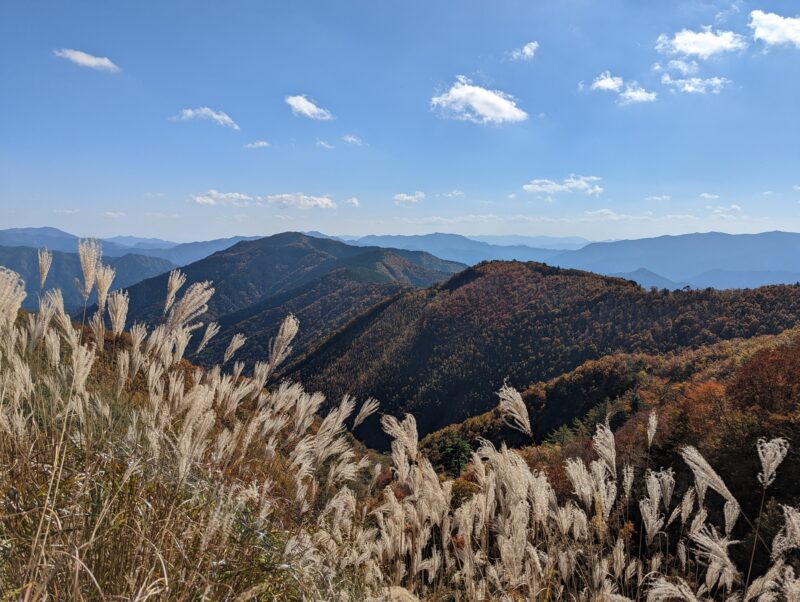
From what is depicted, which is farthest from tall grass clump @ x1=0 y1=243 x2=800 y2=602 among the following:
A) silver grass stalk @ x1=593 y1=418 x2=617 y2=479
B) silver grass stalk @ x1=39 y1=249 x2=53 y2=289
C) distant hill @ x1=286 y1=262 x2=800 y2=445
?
distant hill @ x1=286 y1=262 x2=800 y2=445

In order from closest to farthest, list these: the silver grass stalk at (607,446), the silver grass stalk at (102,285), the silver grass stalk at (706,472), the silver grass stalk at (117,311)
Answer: the silver grass stalk at (706,472) < the silver grass stalk at (607,446) < the silver grass stalk at (102,285) < the silver grass stalk at (117,311)

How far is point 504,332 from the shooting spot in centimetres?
7338

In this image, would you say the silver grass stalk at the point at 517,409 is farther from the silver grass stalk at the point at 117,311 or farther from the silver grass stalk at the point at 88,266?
the silver grass stalk at the point at 88,266

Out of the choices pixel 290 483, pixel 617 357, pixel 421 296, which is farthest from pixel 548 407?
pixel 421 296

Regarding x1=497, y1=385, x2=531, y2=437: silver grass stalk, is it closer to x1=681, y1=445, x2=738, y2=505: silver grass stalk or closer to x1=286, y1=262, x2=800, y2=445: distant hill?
x1=681, y1=445, x2=738, y2=505: silver grass stalk

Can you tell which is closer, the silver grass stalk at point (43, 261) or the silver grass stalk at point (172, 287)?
the silver grass stalk at point (172, 287)

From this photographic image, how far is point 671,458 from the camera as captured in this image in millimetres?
10148

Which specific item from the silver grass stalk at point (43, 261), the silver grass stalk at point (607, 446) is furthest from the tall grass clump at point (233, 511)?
the silver grass stalk at point (43, 261)

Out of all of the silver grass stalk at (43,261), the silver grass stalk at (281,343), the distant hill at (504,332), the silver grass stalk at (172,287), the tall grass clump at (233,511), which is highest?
the silver grass stalk at (43,261)

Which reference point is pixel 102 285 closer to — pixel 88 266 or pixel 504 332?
pixel 88 266

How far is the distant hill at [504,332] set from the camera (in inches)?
2010

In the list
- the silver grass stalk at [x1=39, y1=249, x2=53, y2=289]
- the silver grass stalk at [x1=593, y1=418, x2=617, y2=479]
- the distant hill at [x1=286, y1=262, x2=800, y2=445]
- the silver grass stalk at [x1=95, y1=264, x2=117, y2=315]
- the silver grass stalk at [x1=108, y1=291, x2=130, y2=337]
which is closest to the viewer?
the silver grass stalk at [x1=593, y1=418, x2=617, y2=479]

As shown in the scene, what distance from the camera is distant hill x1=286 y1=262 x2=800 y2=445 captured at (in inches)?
2010

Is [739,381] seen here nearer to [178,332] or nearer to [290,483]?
[290,483]
